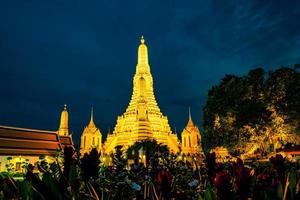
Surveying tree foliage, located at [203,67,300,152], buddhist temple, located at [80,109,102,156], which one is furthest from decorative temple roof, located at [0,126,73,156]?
buddhist temple, located at [80,109,102,156]

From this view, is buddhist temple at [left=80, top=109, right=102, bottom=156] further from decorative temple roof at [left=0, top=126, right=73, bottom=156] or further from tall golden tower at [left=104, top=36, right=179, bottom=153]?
decorative temple roof at [left=0, top=126, right=73, bottom=156]

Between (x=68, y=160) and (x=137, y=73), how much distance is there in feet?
175

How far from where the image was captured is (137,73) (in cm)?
5616

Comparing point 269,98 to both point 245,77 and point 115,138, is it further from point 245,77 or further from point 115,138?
point 115,138

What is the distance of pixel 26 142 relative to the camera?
30625mm

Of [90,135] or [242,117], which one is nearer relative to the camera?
[242,117]

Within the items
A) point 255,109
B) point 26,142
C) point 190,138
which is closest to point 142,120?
point 190,138

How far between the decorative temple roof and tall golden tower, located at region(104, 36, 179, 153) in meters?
17.2

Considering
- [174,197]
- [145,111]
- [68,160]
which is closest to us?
[174,197]

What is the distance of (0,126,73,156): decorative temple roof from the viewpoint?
28.5 m

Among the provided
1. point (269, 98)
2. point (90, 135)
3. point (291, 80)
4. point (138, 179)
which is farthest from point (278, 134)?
point (90, 135)

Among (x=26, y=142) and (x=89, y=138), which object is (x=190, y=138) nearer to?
(x=89, y=138)

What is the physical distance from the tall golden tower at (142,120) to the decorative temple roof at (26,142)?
17.2 m

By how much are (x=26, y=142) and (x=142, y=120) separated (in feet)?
74.2
